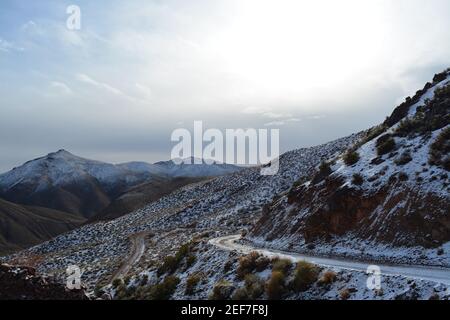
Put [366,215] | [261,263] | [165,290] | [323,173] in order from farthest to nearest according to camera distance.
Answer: [323,173] → [366,215] → [165,290] → [261,263]

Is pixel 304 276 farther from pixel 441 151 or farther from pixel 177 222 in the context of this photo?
pixel 177 222

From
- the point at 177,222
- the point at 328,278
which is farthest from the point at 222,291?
the point at 177,222

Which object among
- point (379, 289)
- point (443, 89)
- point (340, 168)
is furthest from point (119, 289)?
point (443, 89)

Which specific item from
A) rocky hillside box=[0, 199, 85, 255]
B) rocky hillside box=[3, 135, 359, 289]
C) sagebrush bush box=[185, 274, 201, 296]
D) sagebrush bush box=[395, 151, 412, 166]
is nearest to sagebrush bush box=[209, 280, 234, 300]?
sagebrush bush box=[185, 274, 201, 296]

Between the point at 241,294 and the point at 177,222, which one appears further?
the point at 177,222

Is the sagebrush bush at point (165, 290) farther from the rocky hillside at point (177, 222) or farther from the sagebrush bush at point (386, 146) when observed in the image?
the sagebrush bush at point (386, 146)
